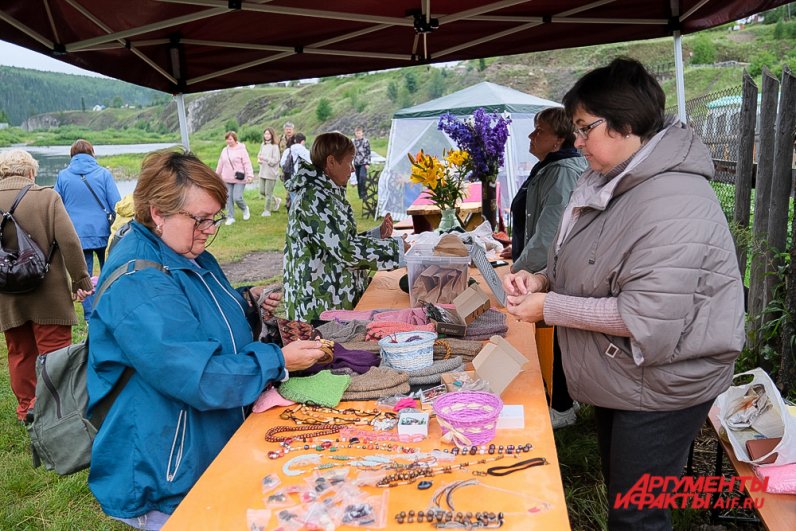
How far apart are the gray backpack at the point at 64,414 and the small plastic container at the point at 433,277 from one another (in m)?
1.62

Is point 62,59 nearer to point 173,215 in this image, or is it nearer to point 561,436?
point 173,215

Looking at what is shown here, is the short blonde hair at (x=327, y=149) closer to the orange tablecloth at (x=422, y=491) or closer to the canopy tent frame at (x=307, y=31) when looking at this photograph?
the canopy tent frame at (x=307, y=31)

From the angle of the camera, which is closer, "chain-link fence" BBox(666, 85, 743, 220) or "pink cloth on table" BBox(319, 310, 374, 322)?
"pink cloth on table" BBox(319, 310, 374, 322)

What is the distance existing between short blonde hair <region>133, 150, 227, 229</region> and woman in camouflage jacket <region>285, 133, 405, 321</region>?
1608 millimetres

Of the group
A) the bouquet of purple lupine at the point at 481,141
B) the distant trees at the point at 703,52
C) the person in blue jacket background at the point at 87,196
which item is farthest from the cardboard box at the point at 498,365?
the distant trees at the point at 703,52

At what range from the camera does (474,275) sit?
378 cm

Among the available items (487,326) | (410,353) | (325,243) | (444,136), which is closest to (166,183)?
(410,353)

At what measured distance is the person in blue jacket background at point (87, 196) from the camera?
585 centimetres

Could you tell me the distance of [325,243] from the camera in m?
3.40

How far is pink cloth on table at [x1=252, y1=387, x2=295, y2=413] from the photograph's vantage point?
1.94m

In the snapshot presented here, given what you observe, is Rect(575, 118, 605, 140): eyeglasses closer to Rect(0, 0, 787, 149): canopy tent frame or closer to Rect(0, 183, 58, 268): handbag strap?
Rect(0, 0, 787, 149): canopy tent frame

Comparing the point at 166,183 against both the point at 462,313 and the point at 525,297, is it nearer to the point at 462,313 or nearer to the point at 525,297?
the point at 525,297

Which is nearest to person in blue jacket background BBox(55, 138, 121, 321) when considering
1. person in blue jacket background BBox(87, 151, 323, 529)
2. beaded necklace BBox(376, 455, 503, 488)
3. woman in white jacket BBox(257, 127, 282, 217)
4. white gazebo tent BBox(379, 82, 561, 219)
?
person in blue jacket background BBox(87, 151, 323, 529)

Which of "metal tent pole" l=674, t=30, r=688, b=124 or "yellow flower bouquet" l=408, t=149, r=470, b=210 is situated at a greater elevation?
"metal tent pole" l=674, t=30, r=688, b=124
